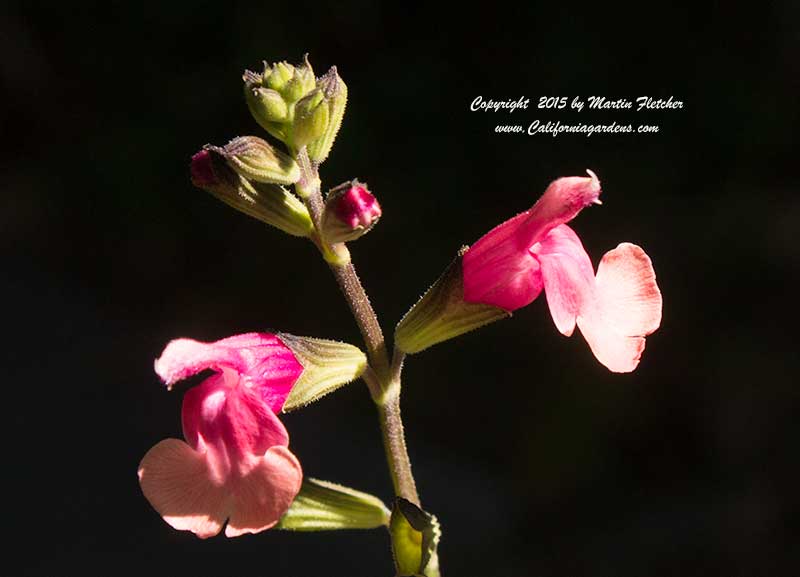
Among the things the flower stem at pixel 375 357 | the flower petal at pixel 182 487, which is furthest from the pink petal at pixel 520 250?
the flower petal at pixel 182 487

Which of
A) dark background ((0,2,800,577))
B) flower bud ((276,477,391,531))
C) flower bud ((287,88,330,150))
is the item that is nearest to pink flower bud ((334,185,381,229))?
flower bud ((287,88,330,150))

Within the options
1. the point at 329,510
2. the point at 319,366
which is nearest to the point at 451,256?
the point at 329,510

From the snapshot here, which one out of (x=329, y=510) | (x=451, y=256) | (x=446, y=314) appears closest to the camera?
(x=446, y=314)

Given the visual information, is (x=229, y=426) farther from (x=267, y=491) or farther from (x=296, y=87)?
(x=296, y=87)

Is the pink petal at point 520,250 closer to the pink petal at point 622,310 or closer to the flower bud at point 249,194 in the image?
the pink petal at point 622,310

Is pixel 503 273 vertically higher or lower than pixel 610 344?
higher

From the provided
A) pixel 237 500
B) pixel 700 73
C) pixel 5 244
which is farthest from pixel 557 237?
pixel 5 244

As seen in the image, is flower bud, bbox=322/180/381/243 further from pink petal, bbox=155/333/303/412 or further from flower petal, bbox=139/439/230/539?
flower petal, bbox=139/439/230/539
